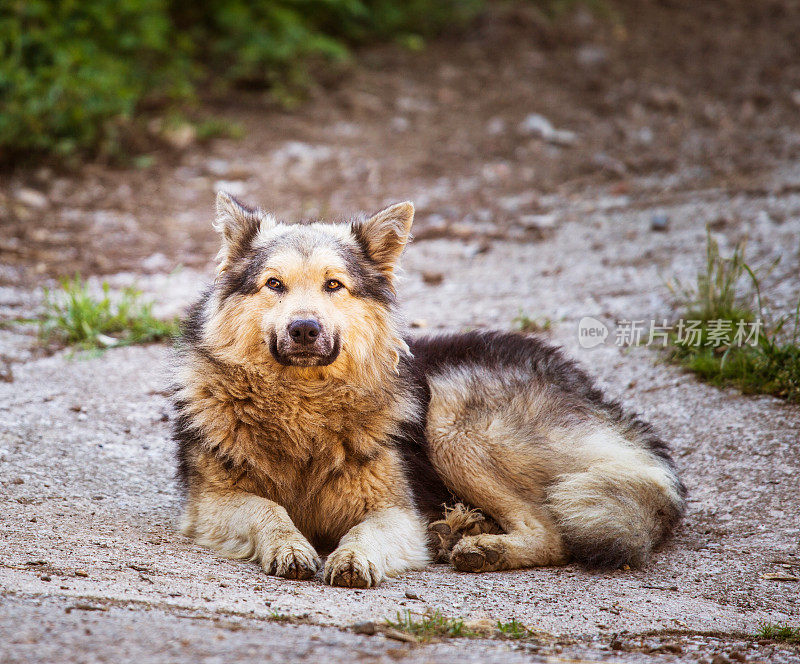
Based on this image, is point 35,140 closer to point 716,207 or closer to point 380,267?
point 380,267

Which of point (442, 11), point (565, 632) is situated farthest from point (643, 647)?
point (442, 11)

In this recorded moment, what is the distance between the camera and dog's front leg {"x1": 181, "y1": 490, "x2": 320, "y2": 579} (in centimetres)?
376

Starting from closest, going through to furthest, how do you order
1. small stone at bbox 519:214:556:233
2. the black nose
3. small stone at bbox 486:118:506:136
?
1. the black nose
2. small stone at bbox 519:214:556:233
3. small stone at bbox 486:118:506:136

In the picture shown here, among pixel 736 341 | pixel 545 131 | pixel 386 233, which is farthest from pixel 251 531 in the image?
pixel 545 131

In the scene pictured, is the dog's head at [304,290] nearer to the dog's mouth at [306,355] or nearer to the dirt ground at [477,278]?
the dog's mouth at [306,355]

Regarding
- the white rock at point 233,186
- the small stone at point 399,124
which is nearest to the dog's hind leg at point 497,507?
the white rock at point 233,186

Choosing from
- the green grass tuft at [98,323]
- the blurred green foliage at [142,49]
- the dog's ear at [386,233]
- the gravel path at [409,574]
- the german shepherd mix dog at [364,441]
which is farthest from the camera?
the blurred green foliage at [142,49]

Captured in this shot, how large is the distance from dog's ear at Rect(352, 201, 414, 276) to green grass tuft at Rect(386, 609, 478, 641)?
2030mm

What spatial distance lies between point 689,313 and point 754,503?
2036 millimetres

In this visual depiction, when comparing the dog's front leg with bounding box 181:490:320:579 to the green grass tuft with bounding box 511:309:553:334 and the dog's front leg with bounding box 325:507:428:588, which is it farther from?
the green grass tuft with bounding box 511:309:553:334

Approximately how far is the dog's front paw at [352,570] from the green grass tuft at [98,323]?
3291mm

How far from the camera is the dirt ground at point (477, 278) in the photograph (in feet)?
10.5

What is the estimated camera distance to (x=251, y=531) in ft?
13.0

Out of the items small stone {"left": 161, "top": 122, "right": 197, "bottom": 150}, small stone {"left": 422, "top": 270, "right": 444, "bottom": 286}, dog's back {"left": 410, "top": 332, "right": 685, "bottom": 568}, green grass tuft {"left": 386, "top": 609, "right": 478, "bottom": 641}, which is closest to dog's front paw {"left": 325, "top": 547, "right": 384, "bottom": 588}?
green grass tuft {"left": 386, "top": 609, "right": 478, "bottom": 641}
